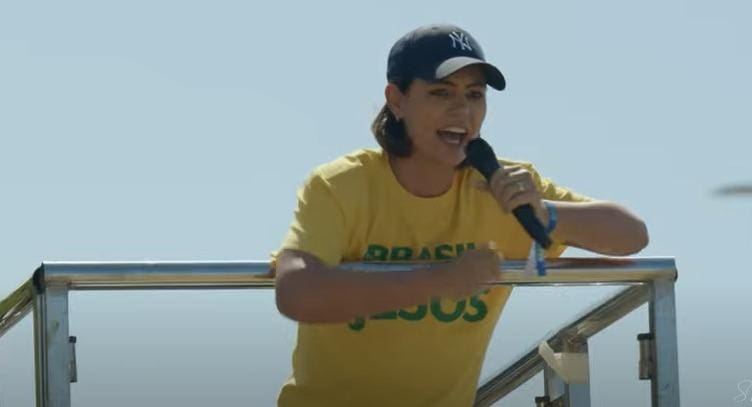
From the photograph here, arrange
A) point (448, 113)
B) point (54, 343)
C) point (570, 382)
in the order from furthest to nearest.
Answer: point (570, 382) → point (448, 113) → point (54, 343)

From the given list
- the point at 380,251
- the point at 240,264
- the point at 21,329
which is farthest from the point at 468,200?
the point at 21,329

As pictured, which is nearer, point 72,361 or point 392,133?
point 72,361

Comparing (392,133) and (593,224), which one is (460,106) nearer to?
(392,133)

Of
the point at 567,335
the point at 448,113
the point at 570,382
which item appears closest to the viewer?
the point at 448,113

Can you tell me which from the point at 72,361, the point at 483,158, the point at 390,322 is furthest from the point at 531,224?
the point at 72,361

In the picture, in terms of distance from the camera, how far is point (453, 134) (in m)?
5.15

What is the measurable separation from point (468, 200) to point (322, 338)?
0.49m

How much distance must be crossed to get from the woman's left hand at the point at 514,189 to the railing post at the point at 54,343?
39.0 inches

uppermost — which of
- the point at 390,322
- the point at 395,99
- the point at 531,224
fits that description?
the point at 395,99

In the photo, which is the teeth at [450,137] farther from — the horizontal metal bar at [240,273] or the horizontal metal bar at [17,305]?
the horizontal metal bar at [17,305]

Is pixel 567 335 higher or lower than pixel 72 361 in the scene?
higher

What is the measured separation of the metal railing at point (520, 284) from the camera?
15.6 feet

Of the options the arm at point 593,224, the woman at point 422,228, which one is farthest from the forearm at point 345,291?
the arm at point 593,224

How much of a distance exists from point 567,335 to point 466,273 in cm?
63
